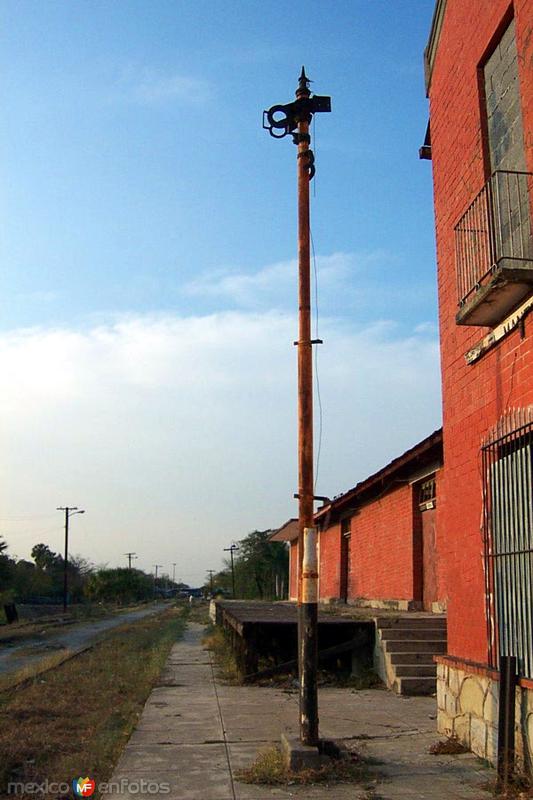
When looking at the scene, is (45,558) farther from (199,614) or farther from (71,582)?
(199,614)

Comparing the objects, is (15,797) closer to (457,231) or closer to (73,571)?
(457,231)

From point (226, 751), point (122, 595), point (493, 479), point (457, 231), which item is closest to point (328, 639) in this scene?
Answer: point (226, 751)

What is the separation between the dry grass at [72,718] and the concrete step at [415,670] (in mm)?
A: 3549

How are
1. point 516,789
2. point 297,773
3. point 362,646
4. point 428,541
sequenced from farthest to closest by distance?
point 428,541
point 362,646
point 297,773
point 516,789

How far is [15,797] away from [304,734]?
2.31 meters

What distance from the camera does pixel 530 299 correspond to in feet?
20.8

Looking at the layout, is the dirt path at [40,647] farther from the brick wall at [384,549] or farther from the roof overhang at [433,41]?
the roof overhang at [433,41]

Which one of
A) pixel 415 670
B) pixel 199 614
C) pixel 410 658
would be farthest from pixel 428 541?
pixel 199 614

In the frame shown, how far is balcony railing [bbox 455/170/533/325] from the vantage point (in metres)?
6.32

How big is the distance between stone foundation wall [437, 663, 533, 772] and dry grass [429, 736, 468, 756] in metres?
0.07

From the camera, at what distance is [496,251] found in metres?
6.85

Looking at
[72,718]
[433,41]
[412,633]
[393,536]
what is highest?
[433,41]

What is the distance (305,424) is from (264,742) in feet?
10.5

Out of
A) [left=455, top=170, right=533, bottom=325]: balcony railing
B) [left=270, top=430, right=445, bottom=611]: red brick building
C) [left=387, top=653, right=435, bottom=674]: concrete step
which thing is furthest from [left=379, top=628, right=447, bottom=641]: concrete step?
[left=455, top=170, right=533, bottom=325]: balcony railing
